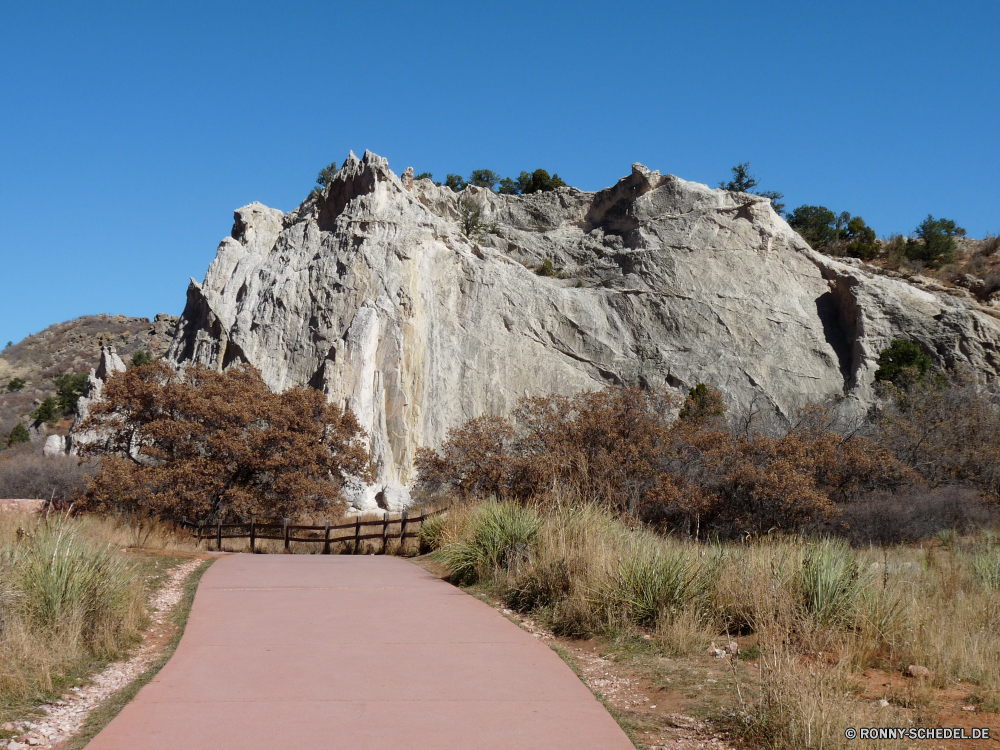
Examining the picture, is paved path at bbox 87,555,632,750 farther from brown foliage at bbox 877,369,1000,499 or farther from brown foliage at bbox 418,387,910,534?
brown foliage at bbox 877,369,1000,499

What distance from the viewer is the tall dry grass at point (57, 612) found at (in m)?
5.92

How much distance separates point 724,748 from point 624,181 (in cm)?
5022

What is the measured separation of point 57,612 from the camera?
6949 millimetres

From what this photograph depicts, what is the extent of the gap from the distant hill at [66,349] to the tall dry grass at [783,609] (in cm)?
5976

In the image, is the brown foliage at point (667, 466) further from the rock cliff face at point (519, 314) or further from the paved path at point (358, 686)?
the rock cliff face at point (519, 314)

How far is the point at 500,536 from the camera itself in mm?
11211

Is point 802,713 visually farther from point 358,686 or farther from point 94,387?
point 94,387

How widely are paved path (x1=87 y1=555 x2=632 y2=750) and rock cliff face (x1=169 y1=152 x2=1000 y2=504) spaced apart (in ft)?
87.3

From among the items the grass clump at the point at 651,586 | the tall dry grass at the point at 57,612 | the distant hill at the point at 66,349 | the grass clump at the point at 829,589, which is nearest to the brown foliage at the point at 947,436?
the grass clump at the point at 829,589

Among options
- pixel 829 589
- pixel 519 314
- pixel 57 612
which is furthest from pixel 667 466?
pixel 519 314

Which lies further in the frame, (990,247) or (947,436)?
(990,247)

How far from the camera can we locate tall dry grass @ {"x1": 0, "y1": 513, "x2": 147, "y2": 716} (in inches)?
233

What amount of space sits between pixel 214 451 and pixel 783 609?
19450mm

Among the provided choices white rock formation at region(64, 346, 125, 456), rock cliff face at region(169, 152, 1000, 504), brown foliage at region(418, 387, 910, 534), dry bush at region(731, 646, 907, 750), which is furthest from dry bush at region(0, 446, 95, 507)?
dry bush at region(731, 646, 907, 750)
